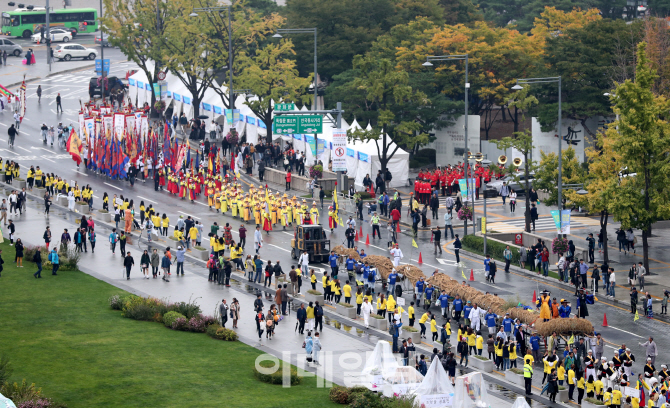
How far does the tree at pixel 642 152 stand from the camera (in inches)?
1772

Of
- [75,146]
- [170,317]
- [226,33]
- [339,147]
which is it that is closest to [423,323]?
[170,317]

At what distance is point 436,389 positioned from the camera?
2922 centimetres

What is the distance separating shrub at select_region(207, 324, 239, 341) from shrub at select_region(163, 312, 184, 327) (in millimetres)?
1648

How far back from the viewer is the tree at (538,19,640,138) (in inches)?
2640

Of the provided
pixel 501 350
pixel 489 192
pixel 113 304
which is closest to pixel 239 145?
pixel 489 192

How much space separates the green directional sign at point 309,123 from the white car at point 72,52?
5880 cm

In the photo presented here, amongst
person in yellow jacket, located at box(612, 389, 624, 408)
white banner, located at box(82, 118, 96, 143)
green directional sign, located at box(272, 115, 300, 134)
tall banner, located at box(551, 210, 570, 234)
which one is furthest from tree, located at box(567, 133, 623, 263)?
white banner, located at box(82, 118, 96, 143)

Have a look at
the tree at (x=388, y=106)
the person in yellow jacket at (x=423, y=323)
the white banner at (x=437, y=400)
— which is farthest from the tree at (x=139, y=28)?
the white banner at (x=437, y=400)

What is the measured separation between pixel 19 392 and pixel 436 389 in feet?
39.0

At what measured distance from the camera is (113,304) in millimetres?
39000

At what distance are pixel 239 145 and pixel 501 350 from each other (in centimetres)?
4106

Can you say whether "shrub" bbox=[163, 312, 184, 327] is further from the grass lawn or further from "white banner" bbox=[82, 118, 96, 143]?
"white banner" bbox=[82, 118, 96, 143]

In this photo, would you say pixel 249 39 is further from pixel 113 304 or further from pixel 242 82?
pixel 113 304

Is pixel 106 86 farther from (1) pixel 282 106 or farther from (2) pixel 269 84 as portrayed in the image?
(1) pixel 282 106
